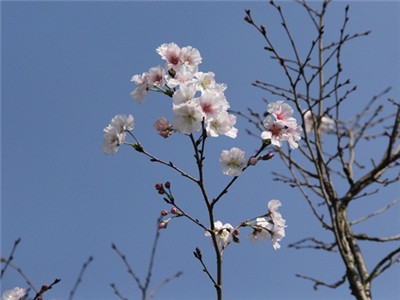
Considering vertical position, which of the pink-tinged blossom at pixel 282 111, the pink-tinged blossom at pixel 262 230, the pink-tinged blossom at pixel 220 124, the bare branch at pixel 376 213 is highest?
the bare branch at pixel 376 213

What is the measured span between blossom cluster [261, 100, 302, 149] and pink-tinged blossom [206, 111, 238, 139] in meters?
0.16

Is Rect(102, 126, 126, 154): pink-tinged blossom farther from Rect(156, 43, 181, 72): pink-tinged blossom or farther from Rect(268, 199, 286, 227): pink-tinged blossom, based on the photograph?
Rect(268, 199, 286, 227): pink-tinged blossom

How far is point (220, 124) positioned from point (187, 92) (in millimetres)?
175

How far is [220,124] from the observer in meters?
1.71

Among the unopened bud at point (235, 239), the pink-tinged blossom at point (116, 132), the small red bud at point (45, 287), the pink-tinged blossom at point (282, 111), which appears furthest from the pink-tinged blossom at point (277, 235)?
the small red bud at point (45, 287)

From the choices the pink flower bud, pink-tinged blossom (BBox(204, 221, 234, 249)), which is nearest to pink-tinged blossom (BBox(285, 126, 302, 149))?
the pink flower bud

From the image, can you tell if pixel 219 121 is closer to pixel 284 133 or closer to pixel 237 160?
pixel 237 160

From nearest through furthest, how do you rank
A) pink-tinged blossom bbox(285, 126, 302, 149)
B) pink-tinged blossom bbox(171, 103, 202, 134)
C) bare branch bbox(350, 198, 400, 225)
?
pink-tinged blossom bbox(171, 103, 202, 134) → pink-tinged blossom bbox(285, 126, 302, 149) → bare branch bbox(350, 198, 400, 225)

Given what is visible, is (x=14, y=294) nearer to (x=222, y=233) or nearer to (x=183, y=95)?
(x=222, y=233)

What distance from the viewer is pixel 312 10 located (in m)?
3.65

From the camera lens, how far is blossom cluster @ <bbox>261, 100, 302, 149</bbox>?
5.99ft

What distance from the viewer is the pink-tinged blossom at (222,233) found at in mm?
1833

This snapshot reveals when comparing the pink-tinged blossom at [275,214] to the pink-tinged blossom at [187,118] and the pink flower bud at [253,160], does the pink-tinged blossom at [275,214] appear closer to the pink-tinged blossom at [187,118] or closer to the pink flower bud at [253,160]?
the pink flower bud at [253,160]

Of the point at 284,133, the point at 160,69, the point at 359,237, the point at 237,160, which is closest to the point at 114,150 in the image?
the point at 160,69
